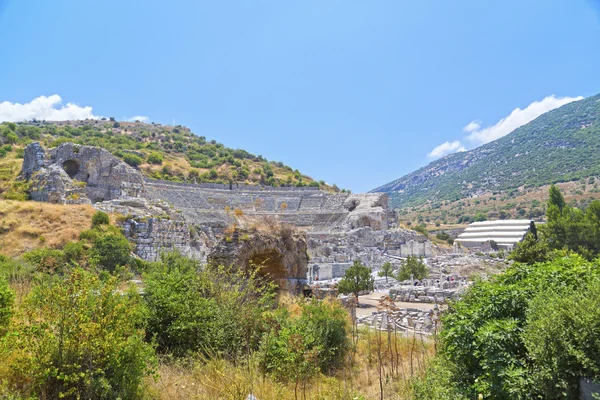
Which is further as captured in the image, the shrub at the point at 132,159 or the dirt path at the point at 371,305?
the shrub at the point at 132,159

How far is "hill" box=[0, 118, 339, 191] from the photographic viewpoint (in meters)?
57.2

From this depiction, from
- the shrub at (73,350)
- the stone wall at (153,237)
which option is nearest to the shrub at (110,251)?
the stone wall at (153,237)

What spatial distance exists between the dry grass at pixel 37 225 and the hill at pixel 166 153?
28.0 m

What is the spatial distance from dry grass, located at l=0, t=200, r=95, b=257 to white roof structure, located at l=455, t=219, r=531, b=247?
50.5m

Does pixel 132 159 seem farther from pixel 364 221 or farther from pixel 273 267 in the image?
pixel 273 267

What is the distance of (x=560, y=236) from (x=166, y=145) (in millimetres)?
72608

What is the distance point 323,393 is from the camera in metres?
4.53

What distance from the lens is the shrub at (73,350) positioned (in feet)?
11.1

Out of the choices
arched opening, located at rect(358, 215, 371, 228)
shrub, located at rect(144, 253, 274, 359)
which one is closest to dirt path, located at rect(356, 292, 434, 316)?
shrub, located at rect(144, 253, 274, 359)

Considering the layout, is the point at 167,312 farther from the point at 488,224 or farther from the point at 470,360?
the point at 488,224

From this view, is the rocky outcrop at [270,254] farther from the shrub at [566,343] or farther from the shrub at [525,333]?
the shrub at [566,343]

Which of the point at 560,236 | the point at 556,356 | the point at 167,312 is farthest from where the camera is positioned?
the point at 560,236

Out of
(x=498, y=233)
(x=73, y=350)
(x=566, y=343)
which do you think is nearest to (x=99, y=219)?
(x=73, y=350)

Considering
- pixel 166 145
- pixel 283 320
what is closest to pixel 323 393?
pixel 283 320
